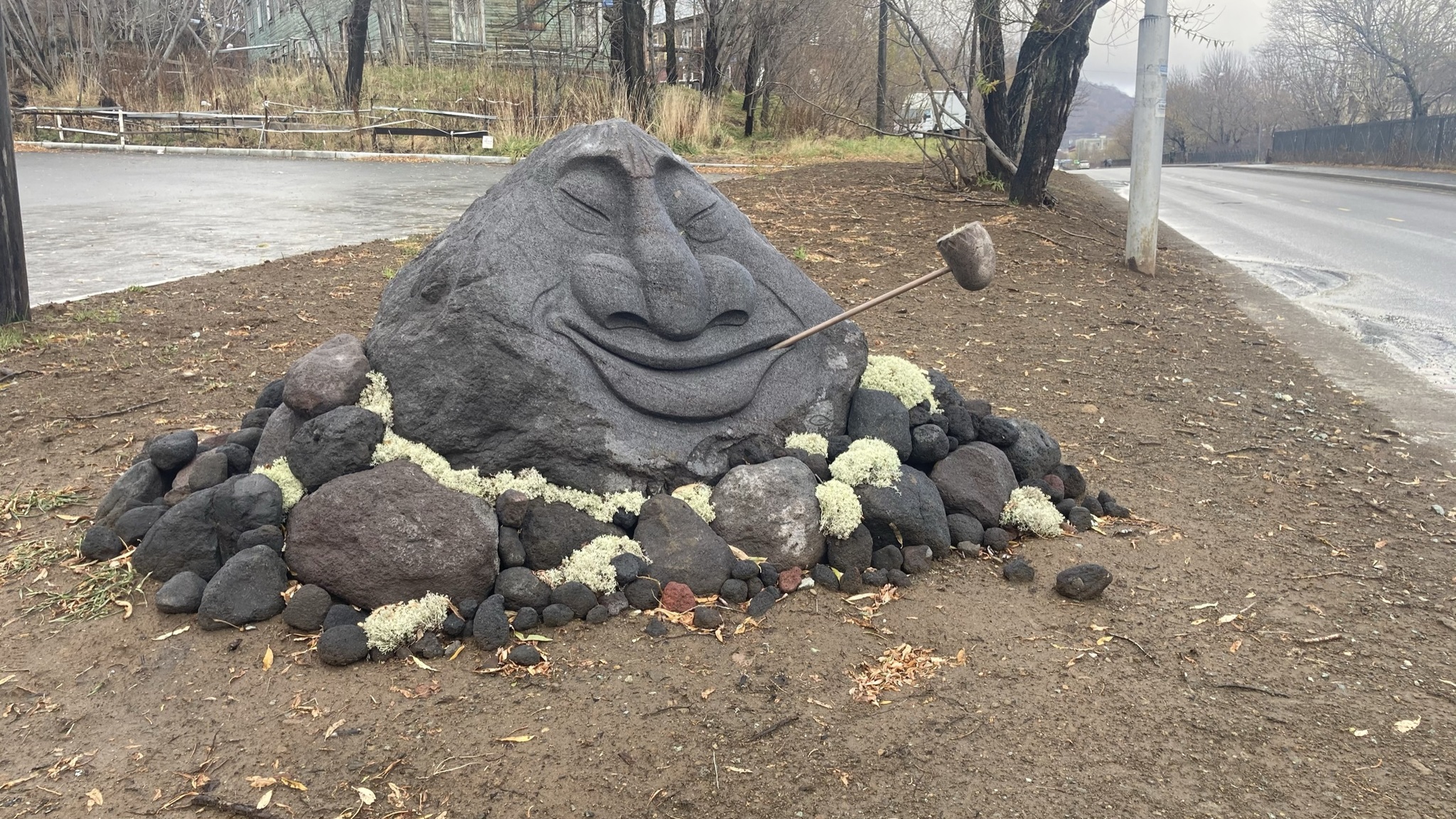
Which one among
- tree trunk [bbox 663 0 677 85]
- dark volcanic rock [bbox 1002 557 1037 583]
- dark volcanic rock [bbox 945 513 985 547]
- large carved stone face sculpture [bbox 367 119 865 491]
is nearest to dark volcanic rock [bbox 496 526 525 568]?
large carved stone face sculpture [bbox 367 119 865 491]

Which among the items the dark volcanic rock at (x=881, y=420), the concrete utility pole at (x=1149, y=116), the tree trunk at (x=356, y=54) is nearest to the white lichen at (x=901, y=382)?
the dark volcanic rock at (x=881, y=420)

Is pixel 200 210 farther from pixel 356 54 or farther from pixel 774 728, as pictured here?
pixel 356 54

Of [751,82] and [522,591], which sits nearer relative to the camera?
[522,591]

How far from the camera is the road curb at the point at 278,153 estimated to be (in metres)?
19.9

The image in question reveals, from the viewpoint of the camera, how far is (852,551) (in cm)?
366

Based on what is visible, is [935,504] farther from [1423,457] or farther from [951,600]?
[1423,457]

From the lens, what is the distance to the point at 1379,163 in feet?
101

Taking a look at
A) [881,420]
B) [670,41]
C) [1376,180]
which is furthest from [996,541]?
[1376,180]

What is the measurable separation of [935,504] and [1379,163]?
34479mm

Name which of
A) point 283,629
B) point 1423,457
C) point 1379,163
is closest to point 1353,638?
point 1423,457

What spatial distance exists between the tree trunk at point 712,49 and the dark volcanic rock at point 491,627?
68.0 feet

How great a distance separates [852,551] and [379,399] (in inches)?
75.5

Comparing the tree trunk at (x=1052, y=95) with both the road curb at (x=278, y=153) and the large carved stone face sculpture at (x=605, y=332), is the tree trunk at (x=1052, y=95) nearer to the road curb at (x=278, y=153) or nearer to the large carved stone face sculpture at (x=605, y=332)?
the large carved stone face sculpture at (x=605, y=332)

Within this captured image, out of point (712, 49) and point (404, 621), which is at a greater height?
point (712, 49)
